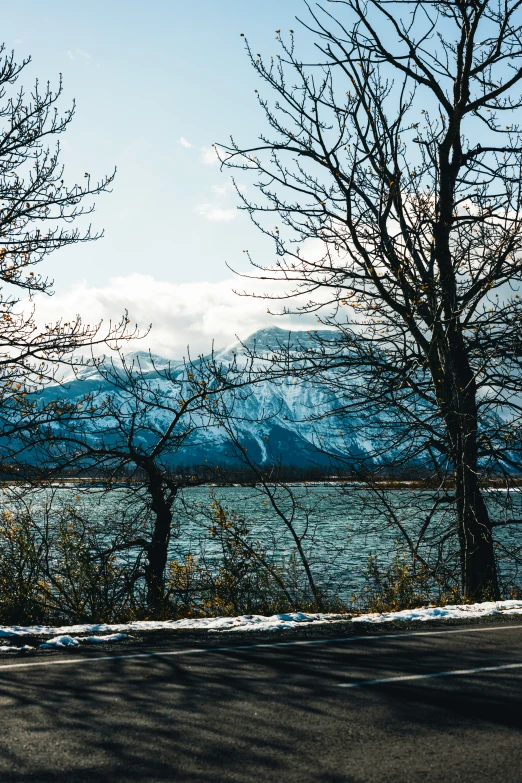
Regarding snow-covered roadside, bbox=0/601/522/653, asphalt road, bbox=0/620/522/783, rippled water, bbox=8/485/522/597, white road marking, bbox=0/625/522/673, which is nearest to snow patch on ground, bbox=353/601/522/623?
snow-covered roadside, bbox=0/601/522/653

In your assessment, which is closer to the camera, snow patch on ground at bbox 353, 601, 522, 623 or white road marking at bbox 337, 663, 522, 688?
white road marking at bbox 337, 663, 522, 688

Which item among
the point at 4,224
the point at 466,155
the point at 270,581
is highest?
the point at 466,155

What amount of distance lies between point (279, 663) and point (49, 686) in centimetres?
214

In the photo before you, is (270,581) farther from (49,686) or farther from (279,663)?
(49,686)

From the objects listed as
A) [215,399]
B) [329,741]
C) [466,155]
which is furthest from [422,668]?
[466,155]

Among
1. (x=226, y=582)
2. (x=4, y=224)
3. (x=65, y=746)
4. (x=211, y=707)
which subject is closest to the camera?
(x=65, y=746)

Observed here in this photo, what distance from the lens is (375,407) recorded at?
1359cm

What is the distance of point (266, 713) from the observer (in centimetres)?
513

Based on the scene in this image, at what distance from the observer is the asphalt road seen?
4.14 meters

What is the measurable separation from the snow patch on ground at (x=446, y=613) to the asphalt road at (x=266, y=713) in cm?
184

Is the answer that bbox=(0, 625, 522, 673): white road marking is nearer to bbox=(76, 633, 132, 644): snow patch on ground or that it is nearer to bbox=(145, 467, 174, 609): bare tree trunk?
bbox=(76, 633, 132, 644): snow patch on ground

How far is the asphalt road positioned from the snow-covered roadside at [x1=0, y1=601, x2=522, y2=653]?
2.82 feet

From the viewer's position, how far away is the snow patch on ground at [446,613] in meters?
9.44

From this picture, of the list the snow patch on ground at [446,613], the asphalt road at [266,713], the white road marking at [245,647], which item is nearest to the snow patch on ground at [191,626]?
the snow patch on ground at [446,613]
